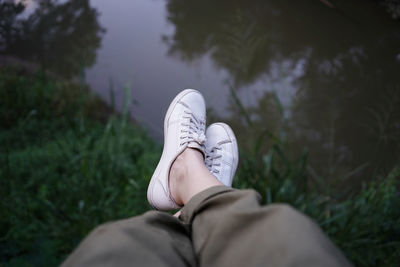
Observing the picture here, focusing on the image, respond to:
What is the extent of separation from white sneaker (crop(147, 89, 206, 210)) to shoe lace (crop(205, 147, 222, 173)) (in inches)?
3.2

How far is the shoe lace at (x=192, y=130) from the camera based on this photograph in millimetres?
1283

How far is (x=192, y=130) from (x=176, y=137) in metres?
0.09

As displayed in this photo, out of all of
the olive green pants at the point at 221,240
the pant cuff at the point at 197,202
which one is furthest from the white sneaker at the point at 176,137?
the olive green pants at the point at 221,240

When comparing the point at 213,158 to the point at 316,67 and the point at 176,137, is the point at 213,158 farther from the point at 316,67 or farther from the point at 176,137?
the point at 316,67

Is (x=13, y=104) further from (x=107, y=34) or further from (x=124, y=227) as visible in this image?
(x=124, y=227)

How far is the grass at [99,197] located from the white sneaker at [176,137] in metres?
0.23

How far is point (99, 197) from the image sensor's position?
1.34 metres

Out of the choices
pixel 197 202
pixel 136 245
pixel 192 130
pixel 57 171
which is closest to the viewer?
pixel 136 245

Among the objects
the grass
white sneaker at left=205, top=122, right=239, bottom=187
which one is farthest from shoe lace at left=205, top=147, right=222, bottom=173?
the grass

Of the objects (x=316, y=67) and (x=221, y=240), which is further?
(x=316, y=67)

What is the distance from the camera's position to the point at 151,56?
8.35ft

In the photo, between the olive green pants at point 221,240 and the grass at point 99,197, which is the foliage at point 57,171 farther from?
the olive green pants at point 221,240

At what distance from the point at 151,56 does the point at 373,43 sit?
2100 millimetres

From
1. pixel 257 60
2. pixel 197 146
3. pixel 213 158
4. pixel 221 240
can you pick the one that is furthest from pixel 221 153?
pixel 257 60
